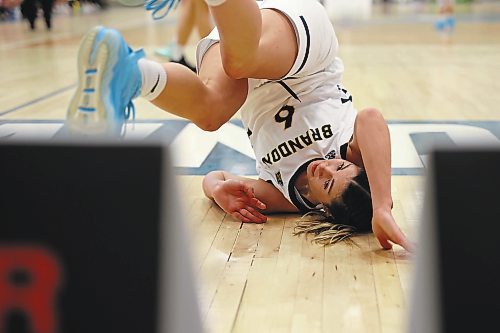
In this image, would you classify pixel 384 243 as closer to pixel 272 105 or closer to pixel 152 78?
pixel 272 105

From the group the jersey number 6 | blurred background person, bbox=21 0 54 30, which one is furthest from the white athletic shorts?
blurred background person, bbox=21 0 54 30

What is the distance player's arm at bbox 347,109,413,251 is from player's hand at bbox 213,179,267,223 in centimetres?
37

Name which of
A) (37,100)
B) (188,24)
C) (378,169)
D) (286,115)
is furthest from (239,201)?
(188,24)

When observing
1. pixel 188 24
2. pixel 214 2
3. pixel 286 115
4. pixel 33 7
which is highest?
pixel 214 2

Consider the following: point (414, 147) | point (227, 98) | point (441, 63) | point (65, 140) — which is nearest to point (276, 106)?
point (227, 98)

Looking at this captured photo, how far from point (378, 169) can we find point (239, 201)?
497mm

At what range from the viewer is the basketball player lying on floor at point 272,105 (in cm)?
169

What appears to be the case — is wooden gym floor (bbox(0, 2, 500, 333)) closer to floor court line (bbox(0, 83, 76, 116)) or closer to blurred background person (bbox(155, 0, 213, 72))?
floor court line (bbox(0, 83, 76, 116))

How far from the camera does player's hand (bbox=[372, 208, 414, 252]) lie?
6.52ft

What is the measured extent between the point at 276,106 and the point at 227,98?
24 cm

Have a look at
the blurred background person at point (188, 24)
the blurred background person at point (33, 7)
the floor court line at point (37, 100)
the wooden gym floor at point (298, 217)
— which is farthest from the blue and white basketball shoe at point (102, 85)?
the blurred background person at point (33, 7)

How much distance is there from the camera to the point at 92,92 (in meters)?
1.62

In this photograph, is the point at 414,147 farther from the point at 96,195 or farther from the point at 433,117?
the point at 96,195

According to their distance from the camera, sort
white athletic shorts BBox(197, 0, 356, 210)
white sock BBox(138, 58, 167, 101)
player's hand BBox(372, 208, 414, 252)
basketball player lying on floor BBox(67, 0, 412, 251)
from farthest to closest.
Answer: white athletic shorts BBox(197, 0, 356, 210) < player's hand BBox(372, 208, 414, 252) < white sock BBox(138, 58, 167, 101) < basketball player lying on floor BBox(67, 0, 412, 251)
